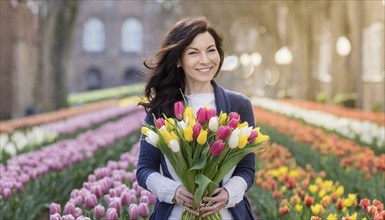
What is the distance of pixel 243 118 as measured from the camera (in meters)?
3.35

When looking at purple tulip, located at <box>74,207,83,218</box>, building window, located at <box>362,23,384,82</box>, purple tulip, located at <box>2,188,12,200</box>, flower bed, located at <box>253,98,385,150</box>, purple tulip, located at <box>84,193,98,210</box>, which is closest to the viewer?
purple tulip, located at <box>74,207,83,218</box>

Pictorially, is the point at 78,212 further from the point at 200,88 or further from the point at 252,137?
the point at 252,137

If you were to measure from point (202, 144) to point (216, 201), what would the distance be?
28 centimetres

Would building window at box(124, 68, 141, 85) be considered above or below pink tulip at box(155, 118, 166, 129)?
below

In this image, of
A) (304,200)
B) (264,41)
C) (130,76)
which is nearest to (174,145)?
(304,200)

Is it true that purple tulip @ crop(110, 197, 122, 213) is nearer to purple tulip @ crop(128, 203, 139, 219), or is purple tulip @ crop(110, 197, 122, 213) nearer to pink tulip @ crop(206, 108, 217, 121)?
purple tulip @ crop(128, 203, 139, 219)

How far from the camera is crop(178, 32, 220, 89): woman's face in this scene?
3.24 m

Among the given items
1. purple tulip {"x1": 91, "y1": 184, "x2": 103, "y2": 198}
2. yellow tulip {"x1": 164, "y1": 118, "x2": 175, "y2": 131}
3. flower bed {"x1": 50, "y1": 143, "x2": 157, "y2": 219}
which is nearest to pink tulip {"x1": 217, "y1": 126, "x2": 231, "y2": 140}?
yellow tulip {"x1": 164, "y1": 118, "x2": 175, "y2": 131}

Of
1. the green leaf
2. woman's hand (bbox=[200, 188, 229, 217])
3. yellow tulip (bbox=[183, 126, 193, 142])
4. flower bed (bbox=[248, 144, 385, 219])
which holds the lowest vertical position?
flower bed (bbox=[248, 144, 385, 219])

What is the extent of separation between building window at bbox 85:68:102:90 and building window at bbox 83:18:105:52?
209 centimetres

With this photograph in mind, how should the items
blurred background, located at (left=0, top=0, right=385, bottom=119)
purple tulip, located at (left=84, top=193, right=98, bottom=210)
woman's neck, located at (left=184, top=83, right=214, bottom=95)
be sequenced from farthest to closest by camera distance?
1. blurred background, located at (left=0, top=0, right=385, bottom=119)
2. purple tulip, located at (left=84, top=193, right=98, bottom=210)
3. woman's neck, located at (left=184, top=83, right=214, bottom=95)

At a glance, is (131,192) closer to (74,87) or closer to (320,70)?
(320,70)

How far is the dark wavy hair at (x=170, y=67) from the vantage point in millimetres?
3250

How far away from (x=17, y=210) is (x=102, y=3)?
66263 millimetres
